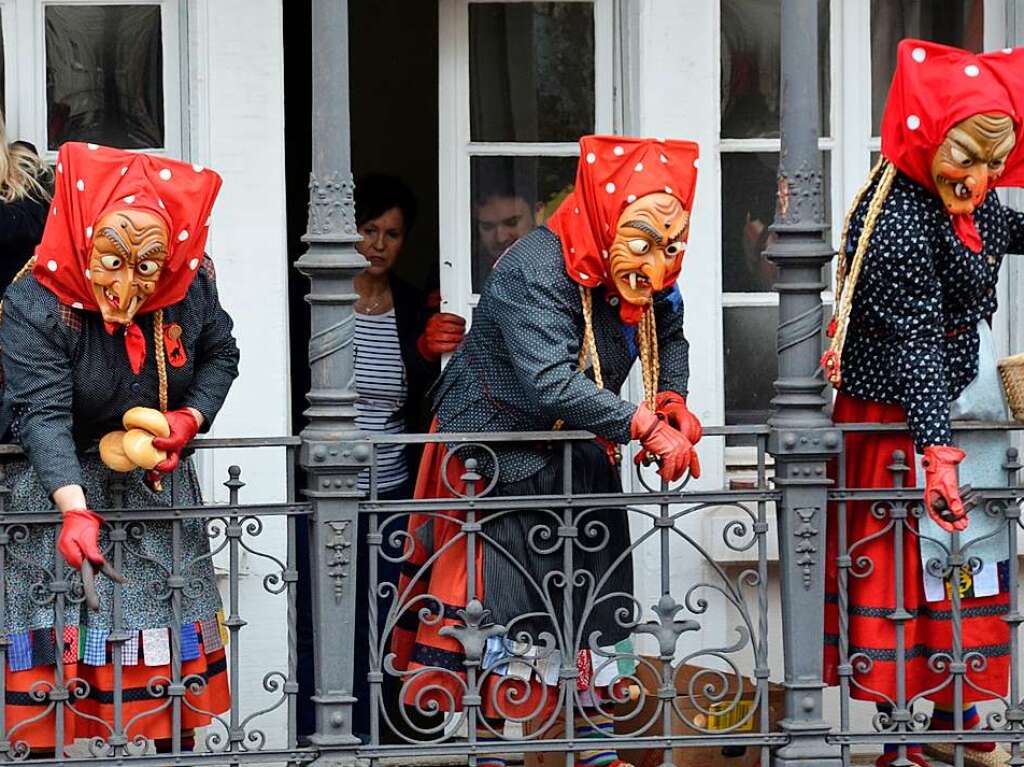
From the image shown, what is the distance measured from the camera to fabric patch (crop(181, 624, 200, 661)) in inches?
231

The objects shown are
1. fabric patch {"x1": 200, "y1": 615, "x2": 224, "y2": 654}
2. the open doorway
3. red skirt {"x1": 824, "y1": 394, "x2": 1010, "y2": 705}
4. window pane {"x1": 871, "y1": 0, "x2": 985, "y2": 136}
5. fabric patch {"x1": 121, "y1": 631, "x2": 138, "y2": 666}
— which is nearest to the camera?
fabric patch {"x1": 121, "y1": 631, "x2": 138, "y2": 666}

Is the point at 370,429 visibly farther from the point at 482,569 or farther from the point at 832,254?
the point at 832,254

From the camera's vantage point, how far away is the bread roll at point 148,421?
5605mm

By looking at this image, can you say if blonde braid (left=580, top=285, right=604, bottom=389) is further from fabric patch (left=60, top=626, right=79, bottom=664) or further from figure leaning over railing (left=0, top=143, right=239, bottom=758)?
fabric patch (left=60, top=626, right=79, bottom=664)

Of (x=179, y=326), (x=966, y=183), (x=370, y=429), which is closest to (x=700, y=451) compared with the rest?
(x=370, y=429)

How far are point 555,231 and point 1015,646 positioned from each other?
183 cm

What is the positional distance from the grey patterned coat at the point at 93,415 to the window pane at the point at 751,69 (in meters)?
2.22

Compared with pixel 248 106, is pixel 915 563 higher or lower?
lower

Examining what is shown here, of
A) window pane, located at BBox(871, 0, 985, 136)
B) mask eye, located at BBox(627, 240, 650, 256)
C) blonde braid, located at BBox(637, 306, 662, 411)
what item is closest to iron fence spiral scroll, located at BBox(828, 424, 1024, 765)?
blonde braid, located at BBox(637, 306, 662, 411)

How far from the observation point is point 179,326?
580cm

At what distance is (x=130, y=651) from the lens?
A: 584 cm

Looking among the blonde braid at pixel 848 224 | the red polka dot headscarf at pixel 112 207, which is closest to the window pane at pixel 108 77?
the red polka dot headscarf at pixel 112 207

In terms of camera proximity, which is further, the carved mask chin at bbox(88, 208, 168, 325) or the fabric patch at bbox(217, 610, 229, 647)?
the fabric patch at bbox(217, 610, 229, 647)

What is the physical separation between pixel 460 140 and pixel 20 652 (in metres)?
2.48
